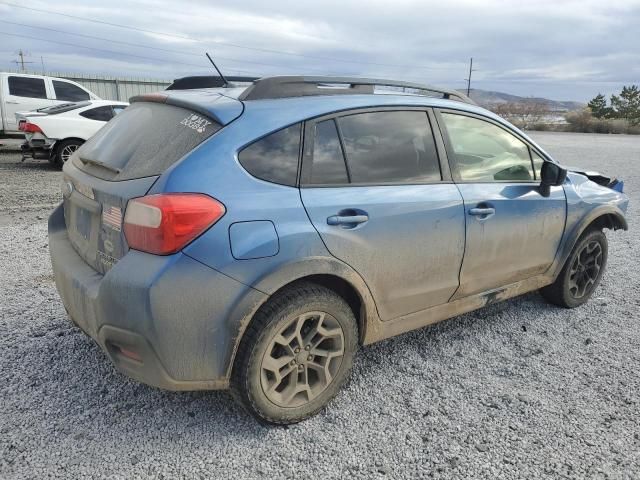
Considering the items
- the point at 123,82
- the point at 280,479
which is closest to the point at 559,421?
the point at 280,479

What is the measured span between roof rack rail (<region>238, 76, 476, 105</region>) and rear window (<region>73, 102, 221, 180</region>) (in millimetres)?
344

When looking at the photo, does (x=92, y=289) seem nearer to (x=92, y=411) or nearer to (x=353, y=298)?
(x=92, y=411)

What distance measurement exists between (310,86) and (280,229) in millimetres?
945

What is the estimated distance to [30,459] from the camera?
2328 millimetres

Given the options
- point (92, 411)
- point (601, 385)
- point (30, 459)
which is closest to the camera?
point (30, 459)

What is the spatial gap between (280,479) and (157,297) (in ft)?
3.16

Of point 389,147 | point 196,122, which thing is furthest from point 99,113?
point 389,147

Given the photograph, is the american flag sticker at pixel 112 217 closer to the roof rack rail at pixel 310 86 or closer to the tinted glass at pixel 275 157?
the tinted glass at pixel 275 157

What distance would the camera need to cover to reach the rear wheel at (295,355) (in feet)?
7.91

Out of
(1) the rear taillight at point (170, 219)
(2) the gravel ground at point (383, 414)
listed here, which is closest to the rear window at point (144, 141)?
(1) the rear taillight at point (170, 219)

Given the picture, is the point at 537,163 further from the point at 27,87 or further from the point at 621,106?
the point at 621,106

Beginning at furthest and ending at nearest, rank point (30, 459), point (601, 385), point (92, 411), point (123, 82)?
point (123, 82) → point (601, 385) → point (92, 411) → point (30, 459)

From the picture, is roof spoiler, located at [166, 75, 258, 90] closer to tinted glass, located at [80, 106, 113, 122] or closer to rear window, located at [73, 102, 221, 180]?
rear window, located at [73, 102, 221, 180]

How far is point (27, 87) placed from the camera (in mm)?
13312
